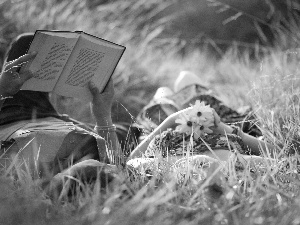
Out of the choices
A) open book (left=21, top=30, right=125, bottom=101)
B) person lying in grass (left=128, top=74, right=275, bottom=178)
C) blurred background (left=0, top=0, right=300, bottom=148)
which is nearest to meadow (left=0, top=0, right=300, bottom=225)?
blurred background (left=0, top=0, right=300, bottom=148)

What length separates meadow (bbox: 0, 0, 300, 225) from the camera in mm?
1995

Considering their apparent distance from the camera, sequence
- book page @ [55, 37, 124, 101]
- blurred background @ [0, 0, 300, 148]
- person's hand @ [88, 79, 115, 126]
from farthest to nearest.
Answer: blurred background @ [0, 0, 300, 148] → person's hand @ [88, 79, 115, 126] → book page @ [55, 37, 124, 101]

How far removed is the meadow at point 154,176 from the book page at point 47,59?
1.56ft

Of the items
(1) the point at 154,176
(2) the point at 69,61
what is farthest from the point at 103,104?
(1) the point at 154,176

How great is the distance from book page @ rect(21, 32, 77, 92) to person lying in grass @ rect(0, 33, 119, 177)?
6 cm

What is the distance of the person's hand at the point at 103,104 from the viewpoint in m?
3.30

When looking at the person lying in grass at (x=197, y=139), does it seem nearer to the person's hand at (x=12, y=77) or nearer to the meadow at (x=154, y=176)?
the meadow at (x=154, y=176)

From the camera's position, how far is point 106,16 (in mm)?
7223

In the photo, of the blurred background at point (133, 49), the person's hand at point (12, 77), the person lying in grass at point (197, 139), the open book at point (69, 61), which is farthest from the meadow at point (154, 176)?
the open book at point (69, 61)

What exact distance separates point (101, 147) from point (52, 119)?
0.40 m

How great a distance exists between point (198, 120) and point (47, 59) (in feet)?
3.08

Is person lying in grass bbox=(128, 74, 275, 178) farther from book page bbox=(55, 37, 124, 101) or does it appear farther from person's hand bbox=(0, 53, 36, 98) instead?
person's hand bbox=(0, 53, 36, 98)

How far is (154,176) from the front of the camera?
241cm

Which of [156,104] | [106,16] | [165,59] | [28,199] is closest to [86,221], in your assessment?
[28,199]
